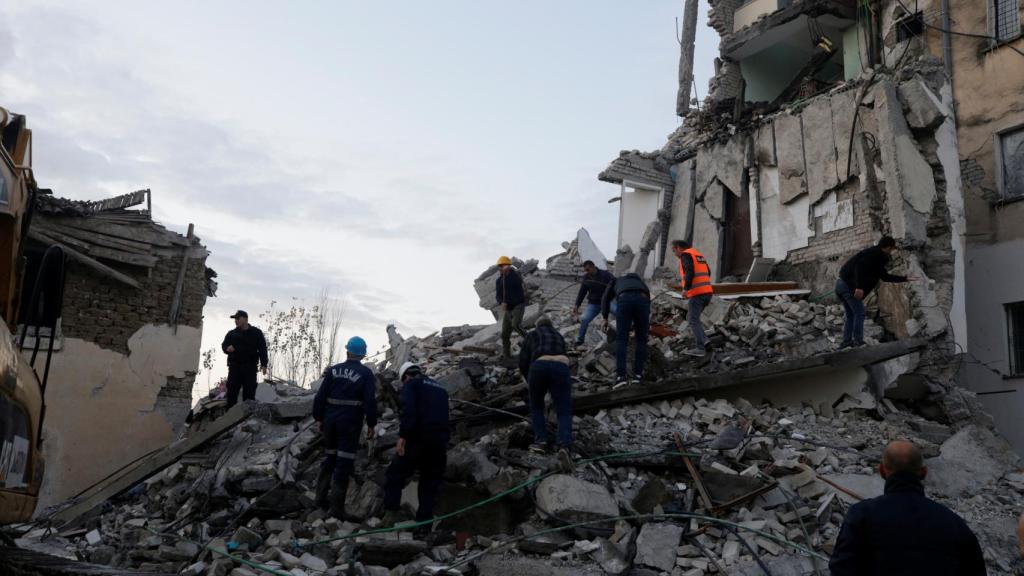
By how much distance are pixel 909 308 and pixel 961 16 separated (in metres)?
6.66

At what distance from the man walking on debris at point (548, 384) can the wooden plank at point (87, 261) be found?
319 inches

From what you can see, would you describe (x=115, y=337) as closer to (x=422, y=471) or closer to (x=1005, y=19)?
(x=422, y=471)

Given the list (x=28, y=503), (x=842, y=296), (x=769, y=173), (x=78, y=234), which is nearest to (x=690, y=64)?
(x=769, y=173)

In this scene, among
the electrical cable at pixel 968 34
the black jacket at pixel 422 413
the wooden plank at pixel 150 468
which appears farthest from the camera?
the electrical cable at pixel 968 34

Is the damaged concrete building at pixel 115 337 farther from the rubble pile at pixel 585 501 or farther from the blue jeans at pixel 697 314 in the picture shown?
the blue jeans at pixel 697 314

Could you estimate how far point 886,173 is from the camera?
1271 cm

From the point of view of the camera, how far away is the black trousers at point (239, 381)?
1074 cm

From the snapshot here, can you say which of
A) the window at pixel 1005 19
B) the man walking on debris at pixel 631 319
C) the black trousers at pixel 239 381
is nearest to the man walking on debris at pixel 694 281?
the man walking on debris at pixel 631 319

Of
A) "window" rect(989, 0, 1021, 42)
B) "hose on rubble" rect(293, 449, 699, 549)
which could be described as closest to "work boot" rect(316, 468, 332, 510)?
"hose on rubble" rect(293, 449, 699, 549)

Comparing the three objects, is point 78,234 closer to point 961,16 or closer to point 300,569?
point 300,569

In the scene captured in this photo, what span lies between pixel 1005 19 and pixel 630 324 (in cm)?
1015

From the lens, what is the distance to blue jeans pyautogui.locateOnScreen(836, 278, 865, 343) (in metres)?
10.2

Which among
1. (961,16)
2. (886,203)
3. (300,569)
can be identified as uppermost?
(961,16)

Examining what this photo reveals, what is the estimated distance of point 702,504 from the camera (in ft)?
23.8
